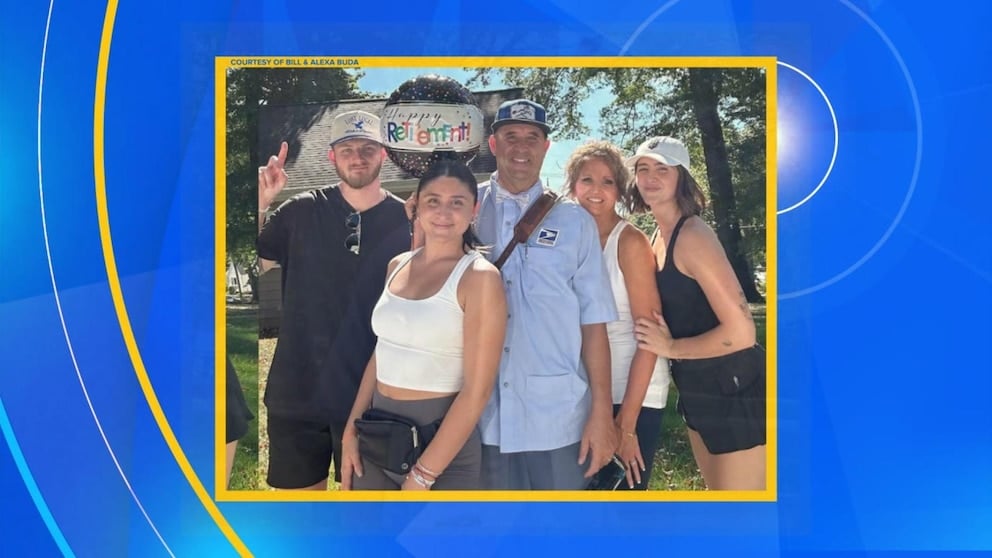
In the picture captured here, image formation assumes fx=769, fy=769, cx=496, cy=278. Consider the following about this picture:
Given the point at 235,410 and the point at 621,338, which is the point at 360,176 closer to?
the point at 235,410

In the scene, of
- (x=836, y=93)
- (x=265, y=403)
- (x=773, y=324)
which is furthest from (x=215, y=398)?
(x=836, y=93)

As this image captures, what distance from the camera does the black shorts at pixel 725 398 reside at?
9.81 ft

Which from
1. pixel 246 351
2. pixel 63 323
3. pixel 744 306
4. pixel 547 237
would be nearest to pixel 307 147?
pixel 246 351

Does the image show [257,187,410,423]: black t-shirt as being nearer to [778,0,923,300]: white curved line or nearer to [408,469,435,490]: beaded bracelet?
[408,469,435,490]: beaded bracelet

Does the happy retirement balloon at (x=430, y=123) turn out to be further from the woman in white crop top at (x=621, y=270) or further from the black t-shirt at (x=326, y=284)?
the woman in white crop top at (x=621, y=270)

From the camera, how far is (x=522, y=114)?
115 inches

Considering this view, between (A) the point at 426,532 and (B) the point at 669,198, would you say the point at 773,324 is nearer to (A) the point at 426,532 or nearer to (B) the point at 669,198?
(B) the point at 669,198

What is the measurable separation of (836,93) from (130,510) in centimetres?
325

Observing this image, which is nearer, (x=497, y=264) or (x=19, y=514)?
(x=497, y=264)

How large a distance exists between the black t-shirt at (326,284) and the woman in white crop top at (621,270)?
737mm

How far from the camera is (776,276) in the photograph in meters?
3.00

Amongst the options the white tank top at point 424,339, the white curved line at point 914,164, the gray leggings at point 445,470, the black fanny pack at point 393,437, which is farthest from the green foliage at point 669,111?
the black fanny pack at point 393,437

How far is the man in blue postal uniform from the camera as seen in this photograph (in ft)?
9.55

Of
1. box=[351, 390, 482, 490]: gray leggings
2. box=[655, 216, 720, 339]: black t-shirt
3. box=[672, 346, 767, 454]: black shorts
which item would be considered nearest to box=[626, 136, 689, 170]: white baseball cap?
box=[655, 216, 720, 339]: black t-shirt
